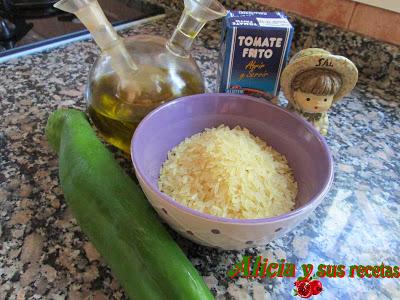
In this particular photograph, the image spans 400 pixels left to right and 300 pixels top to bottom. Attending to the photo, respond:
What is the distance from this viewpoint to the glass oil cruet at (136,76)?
19.6 inches

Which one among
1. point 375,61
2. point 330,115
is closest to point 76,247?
point 330,115

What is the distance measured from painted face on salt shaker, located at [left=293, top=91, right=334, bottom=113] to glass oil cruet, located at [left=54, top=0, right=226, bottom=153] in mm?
148

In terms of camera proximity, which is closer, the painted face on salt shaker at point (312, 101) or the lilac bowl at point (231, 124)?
the lilac bowl at point (231, 124)

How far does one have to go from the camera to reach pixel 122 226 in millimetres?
371

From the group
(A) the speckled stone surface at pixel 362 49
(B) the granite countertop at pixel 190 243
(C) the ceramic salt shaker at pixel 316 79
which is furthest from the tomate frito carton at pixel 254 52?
(A) the speckled stone surface at pixel 362 49

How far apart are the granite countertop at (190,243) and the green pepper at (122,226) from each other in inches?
1.8

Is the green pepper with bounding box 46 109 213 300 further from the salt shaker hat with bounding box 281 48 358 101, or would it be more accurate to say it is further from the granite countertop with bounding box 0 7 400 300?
the salt shaker hat with bounding box 281 48 358 101

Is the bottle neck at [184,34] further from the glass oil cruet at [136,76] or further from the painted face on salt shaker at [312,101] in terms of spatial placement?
the painted face on salt shaker at [312,101]

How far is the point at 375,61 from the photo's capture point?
2.50 ft

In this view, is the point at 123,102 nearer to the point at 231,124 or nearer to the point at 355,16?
the point at 231,124

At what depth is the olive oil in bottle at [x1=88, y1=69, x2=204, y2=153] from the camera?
504mm

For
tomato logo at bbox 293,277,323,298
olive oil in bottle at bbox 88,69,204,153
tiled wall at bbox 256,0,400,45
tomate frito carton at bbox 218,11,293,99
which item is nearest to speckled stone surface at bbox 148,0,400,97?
tiled wall at bbox 256,0,400,45

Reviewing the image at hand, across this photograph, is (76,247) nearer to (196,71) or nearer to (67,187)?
(67,187)

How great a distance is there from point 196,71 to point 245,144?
0.15m
